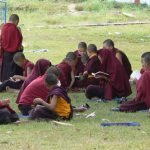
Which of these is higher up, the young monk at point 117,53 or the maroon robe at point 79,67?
the young monk at point 117,53

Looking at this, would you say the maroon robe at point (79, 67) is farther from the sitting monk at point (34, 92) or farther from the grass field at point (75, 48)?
the sitting monk at point (34, 92)

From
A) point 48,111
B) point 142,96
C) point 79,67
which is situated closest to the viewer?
point 48,111

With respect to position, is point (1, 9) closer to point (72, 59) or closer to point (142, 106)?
point (72, 59)

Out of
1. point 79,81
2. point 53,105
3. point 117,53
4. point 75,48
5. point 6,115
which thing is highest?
point 117,53

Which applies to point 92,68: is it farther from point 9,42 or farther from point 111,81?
point 9,42

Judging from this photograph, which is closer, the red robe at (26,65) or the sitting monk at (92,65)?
the red robe at (26,65)

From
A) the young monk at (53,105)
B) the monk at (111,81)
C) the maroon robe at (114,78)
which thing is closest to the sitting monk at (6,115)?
the young monk at (53,105)

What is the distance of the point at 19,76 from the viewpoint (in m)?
15.4

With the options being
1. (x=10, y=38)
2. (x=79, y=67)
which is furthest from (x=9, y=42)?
(x=79, y=67)

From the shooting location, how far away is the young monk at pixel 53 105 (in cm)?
1112

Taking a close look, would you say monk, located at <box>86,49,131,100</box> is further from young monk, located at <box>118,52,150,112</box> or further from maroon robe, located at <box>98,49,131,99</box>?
young monk, located at <box>118,52,150,112</box>

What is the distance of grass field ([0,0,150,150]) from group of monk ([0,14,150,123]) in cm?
31

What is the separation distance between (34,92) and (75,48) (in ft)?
47.8

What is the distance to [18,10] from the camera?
42.3 metres
